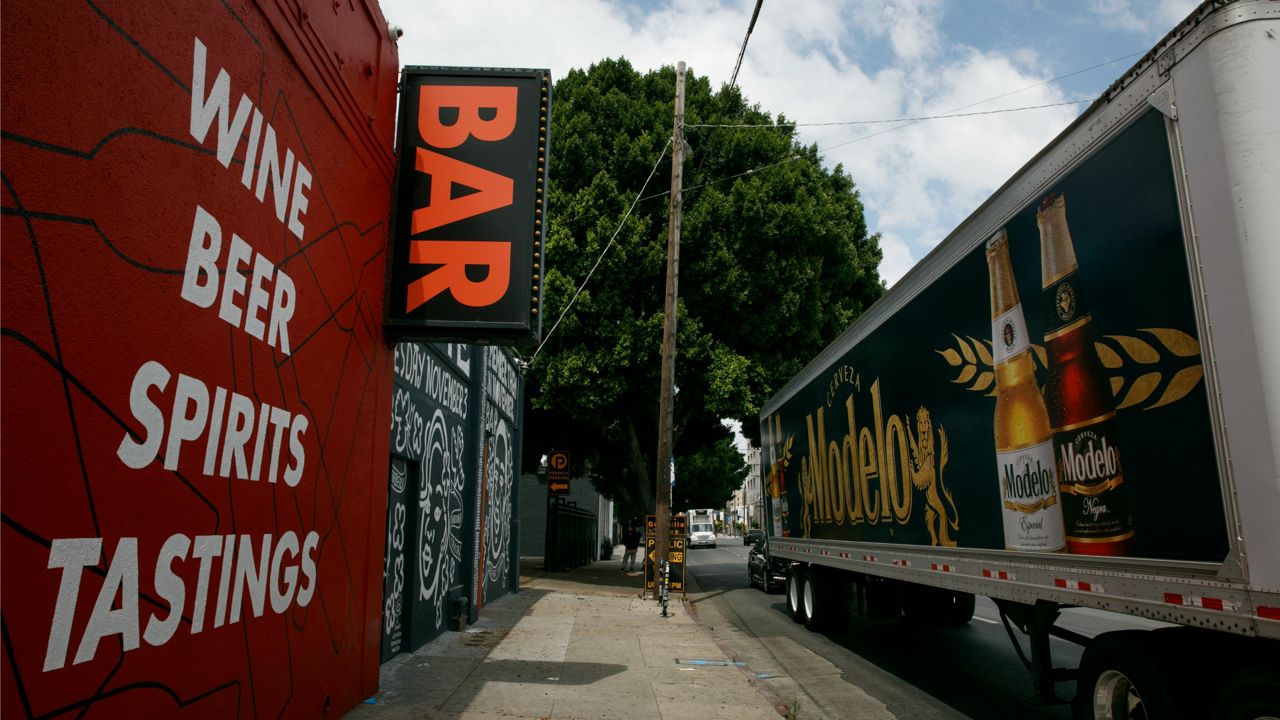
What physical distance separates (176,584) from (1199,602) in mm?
4972

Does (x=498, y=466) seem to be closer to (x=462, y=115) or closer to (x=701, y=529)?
(x=462, y=115)

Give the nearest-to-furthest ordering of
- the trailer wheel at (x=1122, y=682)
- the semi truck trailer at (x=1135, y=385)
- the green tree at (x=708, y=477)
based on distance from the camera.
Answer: the semi truck trailer at (x=1135, y=385)
the trailer wheel at (x=1122, y=682)
the green tree at (x=708, y=477)

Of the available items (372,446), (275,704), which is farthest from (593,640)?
(275,704)

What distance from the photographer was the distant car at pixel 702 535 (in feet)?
195

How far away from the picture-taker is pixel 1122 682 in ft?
16.0

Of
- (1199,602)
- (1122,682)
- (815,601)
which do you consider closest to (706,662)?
(815,601)

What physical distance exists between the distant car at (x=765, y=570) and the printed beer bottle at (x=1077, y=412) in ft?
42.9

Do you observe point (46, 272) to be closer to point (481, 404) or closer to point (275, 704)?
point (275, 704)

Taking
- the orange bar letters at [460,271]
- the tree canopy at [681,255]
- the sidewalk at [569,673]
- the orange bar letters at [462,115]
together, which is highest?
the tree canopy at [681,255]

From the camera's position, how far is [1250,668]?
154 inches

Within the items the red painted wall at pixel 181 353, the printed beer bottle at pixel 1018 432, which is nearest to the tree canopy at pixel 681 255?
the red painted wall at pixel 181 353

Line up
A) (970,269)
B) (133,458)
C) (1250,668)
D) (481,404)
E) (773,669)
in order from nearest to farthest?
(133,458)
(1250,668)
(970,269)
(773,669)
(481,404)

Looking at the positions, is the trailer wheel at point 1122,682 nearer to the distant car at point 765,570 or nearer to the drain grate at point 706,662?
the drain grate at point 706,662

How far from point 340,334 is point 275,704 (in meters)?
2.49
